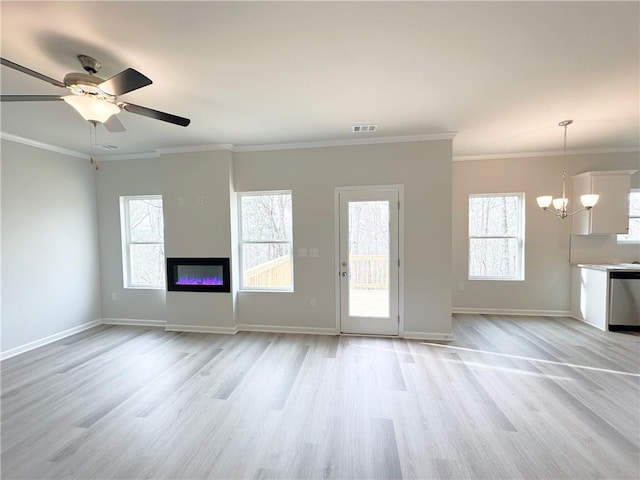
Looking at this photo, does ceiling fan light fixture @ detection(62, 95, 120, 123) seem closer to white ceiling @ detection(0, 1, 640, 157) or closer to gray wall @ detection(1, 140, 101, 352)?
white ceiling @ detection(0, 1, 640, 157)

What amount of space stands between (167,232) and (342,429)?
144 inches

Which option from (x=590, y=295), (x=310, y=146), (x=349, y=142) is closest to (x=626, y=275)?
(x=590, y=295)

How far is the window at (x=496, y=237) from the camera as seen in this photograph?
4801 mm


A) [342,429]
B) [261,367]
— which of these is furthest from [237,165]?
[342,429]

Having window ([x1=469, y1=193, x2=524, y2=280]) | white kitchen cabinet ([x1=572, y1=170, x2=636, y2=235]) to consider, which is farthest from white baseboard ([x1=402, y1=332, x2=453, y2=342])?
white kitchen cabinet ([x1=572, y1=170, x2=636, y2=235])

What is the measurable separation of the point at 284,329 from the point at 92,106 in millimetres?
3352

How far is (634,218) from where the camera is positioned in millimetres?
4469

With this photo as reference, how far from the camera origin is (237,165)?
417 centimetres

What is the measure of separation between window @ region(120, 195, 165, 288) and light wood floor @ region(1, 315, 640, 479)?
3.93 feet

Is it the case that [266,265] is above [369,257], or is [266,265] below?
below

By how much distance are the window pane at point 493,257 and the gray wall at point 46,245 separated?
649cm

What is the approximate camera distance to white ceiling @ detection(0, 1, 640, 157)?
1.57 metres

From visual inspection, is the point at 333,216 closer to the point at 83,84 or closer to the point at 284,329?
the point at 284,329

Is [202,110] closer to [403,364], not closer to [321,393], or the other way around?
[321,393]
